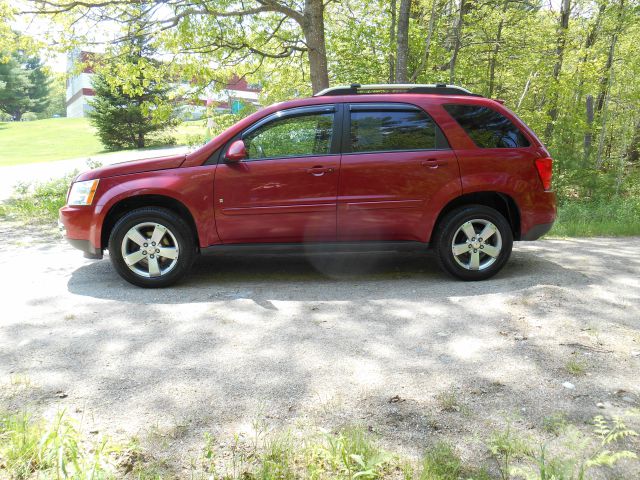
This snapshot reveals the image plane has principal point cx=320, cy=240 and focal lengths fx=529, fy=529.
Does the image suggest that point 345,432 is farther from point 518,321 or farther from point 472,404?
point 518,321

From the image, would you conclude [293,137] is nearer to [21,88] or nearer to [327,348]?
[327,348]

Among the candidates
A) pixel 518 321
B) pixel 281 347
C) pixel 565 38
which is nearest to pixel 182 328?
pixel 281 347

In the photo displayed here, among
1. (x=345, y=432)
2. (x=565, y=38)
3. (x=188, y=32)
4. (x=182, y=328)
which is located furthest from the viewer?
(x=565, y=38)

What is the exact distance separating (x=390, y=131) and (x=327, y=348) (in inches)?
101

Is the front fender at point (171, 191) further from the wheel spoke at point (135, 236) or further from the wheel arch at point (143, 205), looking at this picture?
the wheel spoke at point (135, 236)

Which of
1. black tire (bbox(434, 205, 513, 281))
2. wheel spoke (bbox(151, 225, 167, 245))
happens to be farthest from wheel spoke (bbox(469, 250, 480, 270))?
wheel spoke (bbox(151, 225, 167, 245))

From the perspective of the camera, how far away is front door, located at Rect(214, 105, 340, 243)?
5098 millimetres

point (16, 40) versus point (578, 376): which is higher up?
point (16, 40)

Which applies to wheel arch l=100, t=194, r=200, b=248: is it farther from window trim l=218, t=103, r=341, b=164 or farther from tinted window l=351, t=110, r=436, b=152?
tinted window l=351, t=110, r=436, b=152

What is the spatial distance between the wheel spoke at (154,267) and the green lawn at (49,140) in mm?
25433

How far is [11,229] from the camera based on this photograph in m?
8.91

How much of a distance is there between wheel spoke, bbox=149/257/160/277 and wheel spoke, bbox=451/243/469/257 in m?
2.90

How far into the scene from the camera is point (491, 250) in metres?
5.28

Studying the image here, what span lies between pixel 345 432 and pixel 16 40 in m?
13.1
